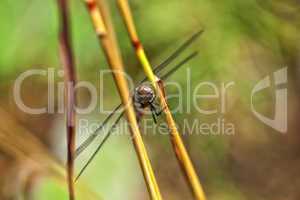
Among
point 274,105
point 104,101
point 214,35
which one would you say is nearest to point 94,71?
point 104,101

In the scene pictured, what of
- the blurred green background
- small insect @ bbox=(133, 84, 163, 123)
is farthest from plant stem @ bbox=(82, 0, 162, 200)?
the blurred green background

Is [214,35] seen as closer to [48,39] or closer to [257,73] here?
[257,73]

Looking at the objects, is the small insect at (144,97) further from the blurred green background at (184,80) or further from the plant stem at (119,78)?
the blurred green background at (184,80)

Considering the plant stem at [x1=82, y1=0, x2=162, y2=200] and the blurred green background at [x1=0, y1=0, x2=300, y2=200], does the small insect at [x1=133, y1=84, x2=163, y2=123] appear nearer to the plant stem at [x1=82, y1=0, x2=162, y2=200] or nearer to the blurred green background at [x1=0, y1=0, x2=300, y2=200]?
the plant stem at [x1=82, y1=0, x2=162, y2=200]

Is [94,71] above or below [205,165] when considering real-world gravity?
above

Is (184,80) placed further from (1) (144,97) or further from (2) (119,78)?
(2) (119,78)

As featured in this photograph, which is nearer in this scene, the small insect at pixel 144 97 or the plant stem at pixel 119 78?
the plant stem at pixel 119 78

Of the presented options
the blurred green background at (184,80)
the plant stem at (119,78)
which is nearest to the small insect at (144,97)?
the plant stem at (119,78)

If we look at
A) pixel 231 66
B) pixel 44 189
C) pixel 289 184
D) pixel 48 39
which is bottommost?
pixel 289 184
